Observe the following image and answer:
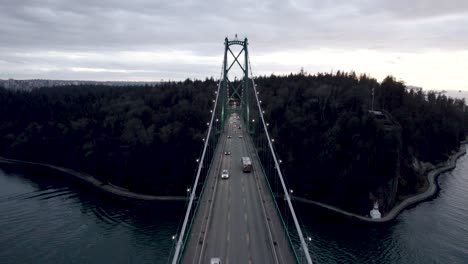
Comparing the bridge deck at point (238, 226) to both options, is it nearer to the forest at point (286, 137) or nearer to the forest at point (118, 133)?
the forest at point (286, 137)

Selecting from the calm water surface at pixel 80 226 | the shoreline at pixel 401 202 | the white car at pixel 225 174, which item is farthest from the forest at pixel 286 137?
the white car at pixel 225 174

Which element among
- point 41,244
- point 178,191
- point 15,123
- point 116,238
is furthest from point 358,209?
point 15,123

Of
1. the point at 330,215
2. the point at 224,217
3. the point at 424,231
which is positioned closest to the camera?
the point at 224,217

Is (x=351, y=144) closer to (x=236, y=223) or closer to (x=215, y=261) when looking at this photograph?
(x=236, y=223)

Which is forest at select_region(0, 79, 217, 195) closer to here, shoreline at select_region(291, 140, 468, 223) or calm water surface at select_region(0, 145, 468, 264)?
calm water surface at select_region(0, 145, 468, 264)

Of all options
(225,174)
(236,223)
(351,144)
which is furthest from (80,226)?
(351,144)

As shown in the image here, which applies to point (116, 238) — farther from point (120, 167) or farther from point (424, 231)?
point (424, 231)
